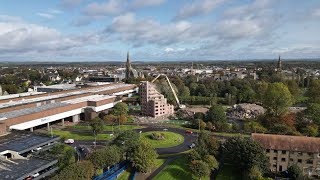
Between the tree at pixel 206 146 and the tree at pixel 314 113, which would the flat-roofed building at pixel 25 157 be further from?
the tree at pixel 314 113

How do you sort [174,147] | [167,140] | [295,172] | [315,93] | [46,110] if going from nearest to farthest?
[295,172]
[174,147]
[167,140]
[46,110]
[315,93]

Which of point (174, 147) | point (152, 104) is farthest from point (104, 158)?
point (152, 104)

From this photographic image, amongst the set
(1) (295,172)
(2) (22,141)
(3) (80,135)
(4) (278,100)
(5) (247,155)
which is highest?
(4) (278,100)

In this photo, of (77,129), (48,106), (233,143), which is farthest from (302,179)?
(48,106)

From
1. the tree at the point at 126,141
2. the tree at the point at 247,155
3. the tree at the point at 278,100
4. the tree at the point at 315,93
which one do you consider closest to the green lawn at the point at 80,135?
the tree at the point at 126,141

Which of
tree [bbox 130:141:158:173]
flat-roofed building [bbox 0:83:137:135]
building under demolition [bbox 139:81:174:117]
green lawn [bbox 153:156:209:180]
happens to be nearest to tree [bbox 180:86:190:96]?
building under demolition [bbox 139:81:174:117]

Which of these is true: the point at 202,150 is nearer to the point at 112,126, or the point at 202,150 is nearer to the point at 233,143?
the point at 233,143

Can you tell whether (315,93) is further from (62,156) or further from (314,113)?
(62,156)
